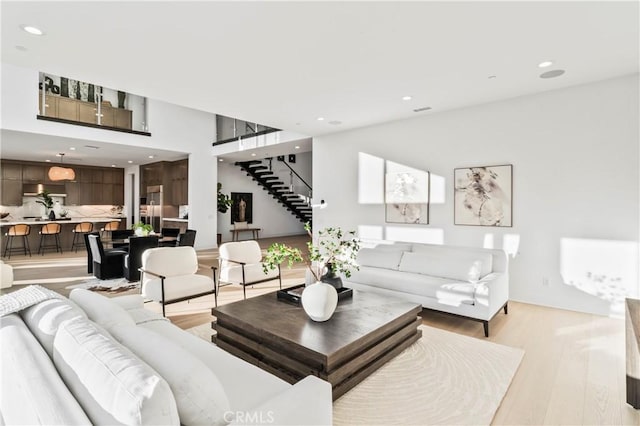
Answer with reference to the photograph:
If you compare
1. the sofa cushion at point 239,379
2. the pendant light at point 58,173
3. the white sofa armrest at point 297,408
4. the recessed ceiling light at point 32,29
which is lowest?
the sofa cushion at point 239,379

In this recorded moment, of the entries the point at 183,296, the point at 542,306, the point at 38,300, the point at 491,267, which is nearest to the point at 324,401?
the point at 38,300

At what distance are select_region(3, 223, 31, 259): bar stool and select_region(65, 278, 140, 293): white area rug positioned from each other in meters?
3.94

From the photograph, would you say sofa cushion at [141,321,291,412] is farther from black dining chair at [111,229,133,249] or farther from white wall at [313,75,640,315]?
black dining chair at [111,229,133,249]

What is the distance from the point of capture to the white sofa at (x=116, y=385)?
0.99 meters

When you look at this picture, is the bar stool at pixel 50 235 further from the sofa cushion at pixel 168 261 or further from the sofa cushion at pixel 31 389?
the sofa cushion at pixel 31 389

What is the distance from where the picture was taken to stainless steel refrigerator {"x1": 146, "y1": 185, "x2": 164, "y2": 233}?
10.4m

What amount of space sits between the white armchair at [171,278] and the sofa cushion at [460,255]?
9.51 ft

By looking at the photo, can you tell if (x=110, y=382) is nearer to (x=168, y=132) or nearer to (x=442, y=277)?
(x=442, y=277)

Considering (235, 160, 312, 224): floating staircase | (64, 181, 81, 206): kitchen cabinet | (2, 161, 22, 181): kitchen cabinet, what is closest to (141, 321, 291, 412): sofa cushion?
(235, 160, 312, 224): floating staircase

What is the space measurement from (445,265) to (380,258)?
3.10ft

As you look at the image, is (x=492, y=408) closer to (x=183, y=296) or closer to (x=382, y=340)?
(x=382, y=340)

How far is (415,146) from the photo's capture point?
5840 mm

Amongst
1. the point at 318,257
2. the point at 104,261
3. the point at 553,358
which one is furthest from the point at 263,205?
the point at 553,358

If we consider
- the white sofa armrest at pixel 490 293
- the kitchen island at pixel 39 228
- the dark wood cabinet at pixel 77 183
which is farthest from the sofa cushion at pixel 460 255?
the dark wood cabinet at pixel 77 183
